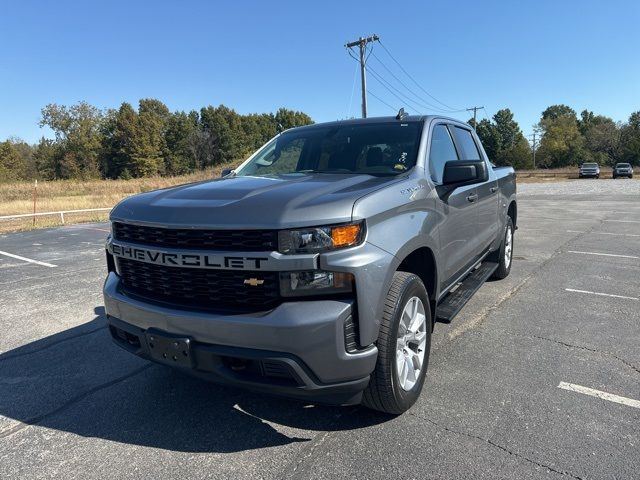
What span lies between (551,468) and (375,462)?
0.87 m

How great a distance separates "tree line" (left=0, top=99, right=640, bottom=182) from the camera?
224 feet

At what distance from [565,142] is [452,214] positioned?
92215 millimetres

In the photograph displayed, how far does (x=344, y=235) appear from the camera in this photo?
92.2 inches

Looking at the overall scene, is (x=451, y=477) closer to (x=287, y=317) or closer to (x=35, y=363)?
(x=287, y=317)

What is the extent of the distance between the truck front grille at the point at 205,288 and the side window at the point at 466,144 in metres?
2.92

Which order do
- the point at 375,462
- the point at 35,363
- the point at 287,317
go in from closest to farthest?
the point at 287,317, the point at 375,462, the point at 35,363

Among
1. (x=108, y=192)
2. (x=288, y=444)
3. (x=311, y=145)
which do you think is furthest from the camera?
(x=108, y=192)

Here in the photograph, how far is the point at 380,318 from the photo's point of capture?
97.0 inches

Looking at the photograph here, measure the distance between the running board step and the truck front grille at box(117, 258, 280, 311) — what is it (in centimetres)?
166

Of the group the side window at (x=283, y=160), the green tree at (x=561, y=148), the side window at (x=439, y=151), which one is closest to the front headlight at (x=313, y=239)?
the side window at (x=439, y=151)

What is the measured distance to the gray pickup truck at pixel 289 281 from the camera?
227 centimetres

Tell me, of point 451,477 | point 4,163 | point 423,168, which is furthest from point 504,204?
point 4,163

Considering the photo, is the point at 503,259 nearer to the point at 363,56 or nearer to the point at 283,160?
the point at 283,160

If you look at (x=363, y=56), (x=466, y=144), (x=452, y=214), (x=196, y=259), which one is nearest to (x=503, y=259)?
(x=466, y=144)
